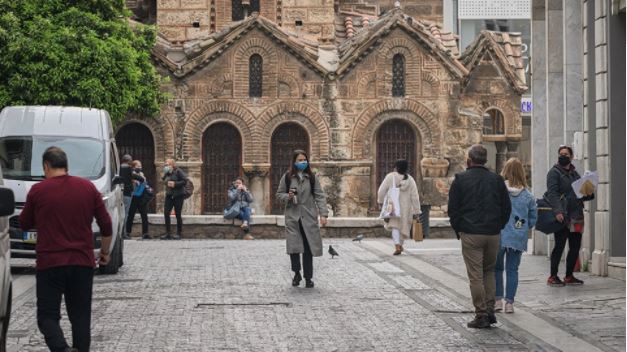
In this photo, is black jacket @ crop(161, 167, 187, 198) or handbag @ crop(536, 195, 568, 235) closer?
handbag @ crop(536, 195, 568, 235)

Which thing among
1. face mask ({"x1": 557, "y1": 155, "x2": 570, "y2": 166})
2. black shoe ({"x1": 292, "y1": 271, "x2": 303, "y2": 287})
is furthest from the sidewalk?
black shoe ({"x1": 292, "y1": 271, "x2": 303, "y2": 287})

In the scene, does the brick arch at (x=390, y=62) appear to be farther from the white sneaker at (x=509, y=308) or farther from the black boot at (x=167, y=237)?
the white sneaker at (x=509, y=308)

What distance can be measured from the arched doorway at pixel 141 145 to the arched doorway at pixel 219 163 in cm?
169

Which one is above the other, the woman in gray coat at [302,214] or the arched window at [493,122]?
the arched window at [493,122]

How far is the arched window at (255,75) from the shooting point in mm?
46344

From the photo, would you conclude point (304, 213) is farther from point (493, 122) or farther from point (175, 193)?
point (493, 122)

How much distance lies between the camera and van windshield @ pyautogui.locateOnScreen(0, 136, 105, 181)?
66.8ft

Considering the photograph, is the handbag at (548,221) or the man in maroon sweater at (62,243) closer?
the man in maroon sweater at (62,243)

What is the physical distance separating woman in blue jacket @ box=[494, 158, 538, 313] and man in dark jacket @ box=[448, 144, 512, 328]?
745 mm

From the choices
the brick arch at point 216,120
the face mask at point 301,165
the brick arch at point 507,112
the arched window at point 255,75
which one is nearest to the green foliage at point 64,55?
the brick arch at point 216,120

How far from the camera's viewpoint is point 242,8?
49.1 meters

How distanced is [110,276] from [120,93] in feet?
60.4

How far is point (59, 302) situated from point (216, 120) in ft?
118

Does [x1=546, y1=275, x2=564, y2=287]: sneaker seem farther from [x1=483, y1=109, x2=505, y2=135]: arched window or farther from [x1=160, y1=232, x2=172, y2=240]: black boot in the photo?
[x1=483, y1=109, x2=505, y2=135]: arched window
